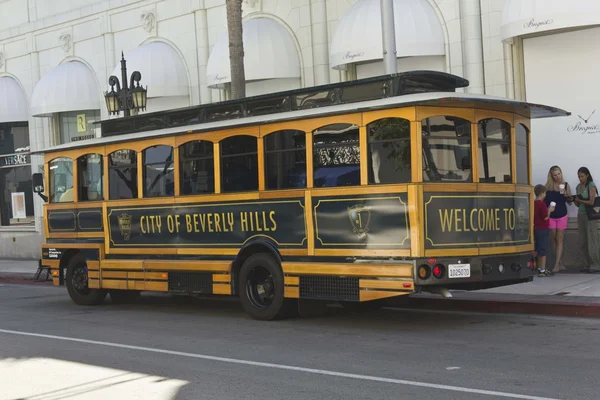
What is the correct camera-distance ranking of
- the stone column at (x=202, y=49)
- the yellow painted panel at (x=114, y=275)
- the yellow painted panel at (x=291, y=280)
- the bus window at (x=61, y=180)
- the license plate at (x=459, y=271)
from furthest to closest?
the stone column at (x=202, y=49), the bus window at (x=61, y=180), the yellow painted panel at (x=114, y=275), the yellow painted panel at (x=291, y=280), the license plate at (x=459, y=271)

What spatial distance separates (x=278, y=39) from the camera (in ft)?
72.7

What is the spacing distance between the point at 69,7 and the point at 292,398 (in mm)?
24659

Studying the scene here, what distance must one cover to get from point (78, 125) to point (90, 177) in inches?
539

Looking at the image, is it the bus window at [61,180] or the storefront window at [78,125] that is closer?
the bus window at [61,180]

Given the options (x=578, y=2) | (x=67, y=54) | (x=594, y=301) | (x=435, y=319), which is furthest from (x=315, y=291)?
(x=67, y=54)

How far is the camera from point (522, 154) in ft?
42.6

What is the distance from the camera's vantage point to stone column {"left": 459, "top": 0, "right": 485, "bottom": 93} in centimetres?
1869

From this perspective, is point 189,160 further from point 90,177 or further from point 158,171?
point 90,177

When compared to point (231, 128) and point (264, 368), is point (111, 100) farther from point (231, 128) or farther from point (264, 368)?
point (264, 368)

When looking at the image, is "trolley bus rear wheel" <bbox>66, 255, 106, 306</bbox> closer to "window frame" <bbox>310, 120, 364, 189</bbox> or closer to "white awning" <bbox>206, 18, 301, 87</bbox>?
"window frame" <bbox>310, 120, 364, 189</bbox>

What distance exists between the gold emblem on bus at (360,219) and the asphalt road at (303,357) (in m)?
1.31

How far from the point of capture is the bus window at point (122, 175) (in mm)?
15477

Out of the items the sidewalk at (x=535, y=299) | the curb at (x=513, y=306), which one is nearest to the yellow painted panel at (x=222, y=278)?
the sidewalk at (x=535, y=299)

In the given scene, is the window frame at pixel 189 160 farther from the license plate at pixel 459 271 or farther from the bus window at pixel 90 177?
the license plate at pixel 459 271
